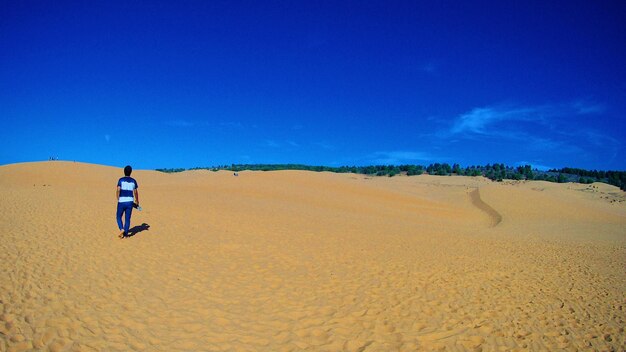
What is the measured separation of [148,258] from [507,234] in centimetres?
1840

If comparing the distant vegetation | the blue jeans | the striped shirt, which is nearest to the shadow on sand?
the blue jeans

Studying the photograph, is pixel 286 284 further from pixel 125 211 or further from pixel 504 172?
pixel 504 172

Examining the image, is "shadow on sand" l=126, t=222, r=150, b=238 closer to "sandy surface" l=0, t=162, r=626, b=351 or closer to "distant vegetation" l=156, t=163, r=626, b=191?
"sandy surface" l=0, t=162, r=626, b=351

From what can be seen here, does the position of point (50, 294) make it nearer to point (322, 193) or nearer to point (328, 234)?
point (328, 234)

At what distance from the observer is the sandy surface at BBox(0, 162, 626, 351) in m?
6.07

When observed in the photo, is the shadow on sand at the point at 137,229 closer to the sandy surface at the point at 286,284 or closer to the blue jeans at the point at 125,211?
the sandy surface at the point at 286,284

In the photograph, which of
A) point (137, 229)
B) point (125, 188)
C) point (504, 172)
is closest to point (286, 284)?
point (125, 188)

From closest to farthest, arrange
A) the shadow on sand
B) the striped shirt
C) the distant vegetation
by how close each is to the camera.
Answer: the striped shirt, the shadow on sand, the distant vegetation

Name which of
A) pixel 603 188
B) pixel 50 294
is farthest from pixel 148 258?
pixel 603 188

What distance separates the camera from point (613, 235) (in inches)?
784

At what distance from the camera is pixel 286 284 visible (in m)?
8.64

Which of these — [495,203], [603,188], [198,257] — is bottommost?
[198,257]

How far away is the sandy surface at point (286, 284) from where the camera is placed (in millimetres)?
6070

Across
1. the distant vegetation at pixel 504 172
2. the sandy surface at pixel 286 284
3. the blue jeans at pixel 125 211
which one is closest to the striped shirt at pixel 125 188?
the blue jeans at pixel 125 211
